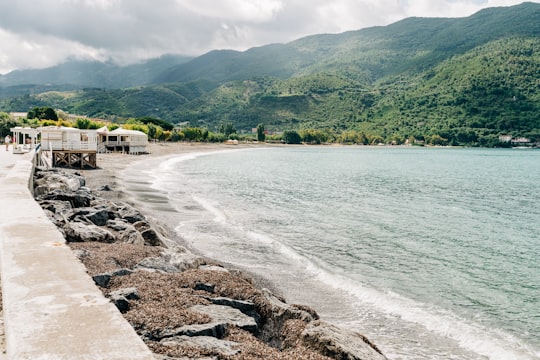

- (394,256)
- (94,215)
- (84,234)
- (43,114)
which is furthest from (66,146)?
(43,114)

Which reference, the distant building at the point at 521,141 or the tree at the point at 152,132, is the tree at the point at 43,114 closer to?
the tree at the point at 152,132

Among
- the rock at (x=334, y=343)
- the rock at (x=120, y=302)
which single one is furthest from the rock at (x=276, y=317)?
the rock at (x=120, y=302)

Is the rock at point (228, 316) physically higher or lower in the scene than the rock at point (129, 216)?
higher

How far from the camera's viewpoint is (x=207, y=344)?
5172mm

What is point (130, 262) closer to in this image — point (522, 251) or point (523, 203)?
point (522, 251)

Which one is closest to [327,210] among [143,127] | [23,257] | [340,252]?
[340,252]

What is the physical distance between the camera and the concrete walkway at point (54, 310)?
3572 millimetres

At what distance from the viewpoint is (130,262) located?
9.26 m

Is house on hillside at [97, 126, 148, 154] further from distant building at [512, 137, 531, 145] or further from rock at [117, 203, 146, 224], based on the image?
distant building at [512, 137, 531, 145]

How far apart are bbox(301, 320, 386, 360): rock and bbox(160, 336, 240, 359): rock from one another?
1.23m

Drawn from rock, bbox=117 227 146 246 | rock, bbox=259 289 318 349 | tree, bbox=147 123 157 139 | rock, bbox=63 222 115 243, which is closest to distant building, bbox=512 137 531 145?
tree, bbox=147 123 157 139

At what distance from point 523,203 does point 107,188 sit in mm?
27027

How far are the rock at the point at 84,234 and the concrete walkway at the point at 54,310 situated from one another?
10.6 feet

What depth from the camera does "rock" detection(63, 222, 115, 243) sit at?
1047 cm
